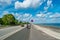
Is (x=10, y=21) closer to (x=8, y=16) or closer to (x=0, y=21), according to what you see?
(x=8, y=16)

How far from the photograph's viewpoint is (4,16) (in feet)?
495

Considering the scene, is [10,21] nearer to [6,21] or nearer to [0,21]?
[6,21]

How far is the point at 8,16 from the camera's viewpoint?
148 metres

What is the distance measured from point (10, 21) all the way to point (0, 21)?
56.2 ft

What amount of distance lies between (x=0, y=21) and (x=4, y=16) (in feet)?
27.7

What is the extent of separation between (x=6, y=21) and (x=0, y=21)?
16.7m

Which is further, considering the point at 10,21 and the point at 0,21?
the point at 0,21

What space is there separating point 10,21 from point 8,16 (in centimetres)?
747

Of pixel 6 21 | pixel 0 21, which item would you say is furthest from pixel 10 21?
pixel 0 21

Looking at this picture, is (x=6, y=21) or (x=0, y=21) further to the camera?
(x=0, y=21)

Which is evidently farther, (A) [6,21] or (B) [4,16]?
(B) [4,16]

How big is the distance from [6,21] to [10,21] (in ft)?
13.4

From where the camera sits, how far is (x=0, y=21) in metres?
156
